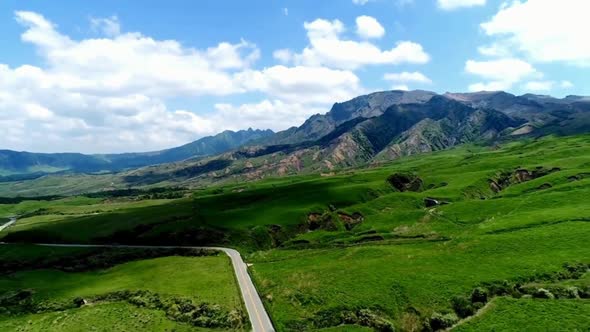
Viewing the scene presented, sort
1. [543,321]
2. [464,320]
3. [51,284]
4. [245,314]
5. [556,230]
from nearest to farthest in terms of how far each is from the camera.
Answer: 1. [543,321]
2. [464,320]
3. [245,314]
4. [556,230]
5. [51,284]

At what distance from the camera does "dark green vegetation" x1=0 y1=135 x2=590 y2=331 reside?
67.8 m

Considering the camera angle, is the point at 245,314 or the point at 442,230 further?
the point at 442,230

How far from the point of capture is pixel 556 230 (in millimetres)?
94562

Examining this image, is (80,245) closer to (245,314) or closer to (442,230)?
(245,314)

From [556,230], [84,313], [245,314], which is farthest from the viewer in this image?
[556,230]

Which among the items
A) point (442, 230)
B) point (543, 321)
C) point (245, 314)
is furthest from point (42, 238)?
point (543, 321)

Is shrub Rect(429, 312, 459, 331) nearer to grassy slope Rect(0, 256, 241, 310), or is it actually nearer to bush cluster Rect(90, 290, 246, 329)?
bush cluster Rect(90, 290, 246, 329)

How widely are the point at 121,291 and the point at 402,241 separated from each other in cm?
7207

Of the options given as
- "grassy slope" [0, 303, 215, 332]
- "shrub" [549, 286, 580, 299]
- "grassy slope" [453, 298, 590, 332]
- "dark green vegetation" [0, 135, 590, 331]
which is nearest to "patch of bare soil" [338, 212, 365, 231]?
"dark green vegetation" [0, 135, 590, 331]

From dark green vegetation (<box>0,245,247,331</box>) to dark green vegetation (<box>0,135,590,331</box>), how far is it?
33.5 feet

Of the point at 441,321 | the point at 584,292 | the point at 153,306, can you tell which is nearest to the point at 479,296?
the point at 441,321

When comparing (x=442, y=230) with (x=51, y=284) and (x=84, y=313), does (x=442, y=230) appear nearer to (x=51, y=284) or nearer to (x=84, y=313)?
(x=84, y=313)

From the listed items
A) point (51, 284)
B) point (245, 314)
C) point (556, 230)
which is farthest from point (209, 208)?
point (556, 230)

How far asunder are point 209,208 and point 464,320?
132 meters
